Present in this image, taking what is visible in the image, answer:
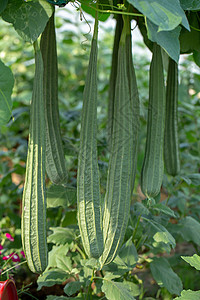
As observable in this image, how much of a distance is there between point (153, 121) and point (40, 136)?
0.48 meters

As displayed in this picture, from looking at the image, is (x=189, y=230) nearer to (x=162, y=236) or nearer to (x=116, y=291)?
(x=162, y=236)

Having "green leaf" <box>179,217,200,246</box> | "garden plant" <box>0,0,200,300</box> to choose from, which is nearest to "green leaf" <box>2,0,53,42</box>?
"garden plant" <box>0,0,200,300</box>

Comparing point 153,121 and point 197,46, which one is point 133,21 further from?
point 153,121

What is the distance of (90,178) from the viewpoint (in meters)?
1.12

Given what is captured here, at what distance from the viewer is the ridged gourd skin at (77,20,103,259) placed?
1116 mm

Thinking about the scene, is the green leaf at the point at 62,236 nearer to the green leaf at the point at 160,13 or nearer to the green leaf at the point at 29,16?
the green leaf at the point at 29,16

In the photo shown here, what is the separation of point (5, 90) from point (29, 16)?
9.6 inches

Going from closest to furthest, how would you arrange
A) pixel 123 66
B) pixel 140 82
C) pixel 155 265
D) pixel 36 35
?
pixel 36 35 < pixel 123 66 < pixel 155 265 < pixel 140 82

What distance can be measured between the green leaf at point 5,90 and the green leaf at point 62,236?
0.71 metres

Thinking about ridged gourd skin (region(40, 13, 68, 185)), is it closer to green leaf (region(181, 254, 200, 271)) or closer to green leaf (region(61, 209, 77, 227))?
green leaf (region(181, 254, 200, 271))

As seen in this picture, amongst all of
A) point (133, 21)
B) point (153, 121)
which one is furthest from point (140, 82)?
point (153, 121)

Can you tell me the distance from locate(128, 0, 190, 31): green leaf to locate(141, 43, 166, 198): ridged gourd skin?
43cm

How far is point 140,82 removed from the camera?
4469 millimetres

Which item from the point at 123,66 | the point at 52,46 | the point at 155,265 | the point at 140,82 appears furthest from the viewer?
the point at 140,82
